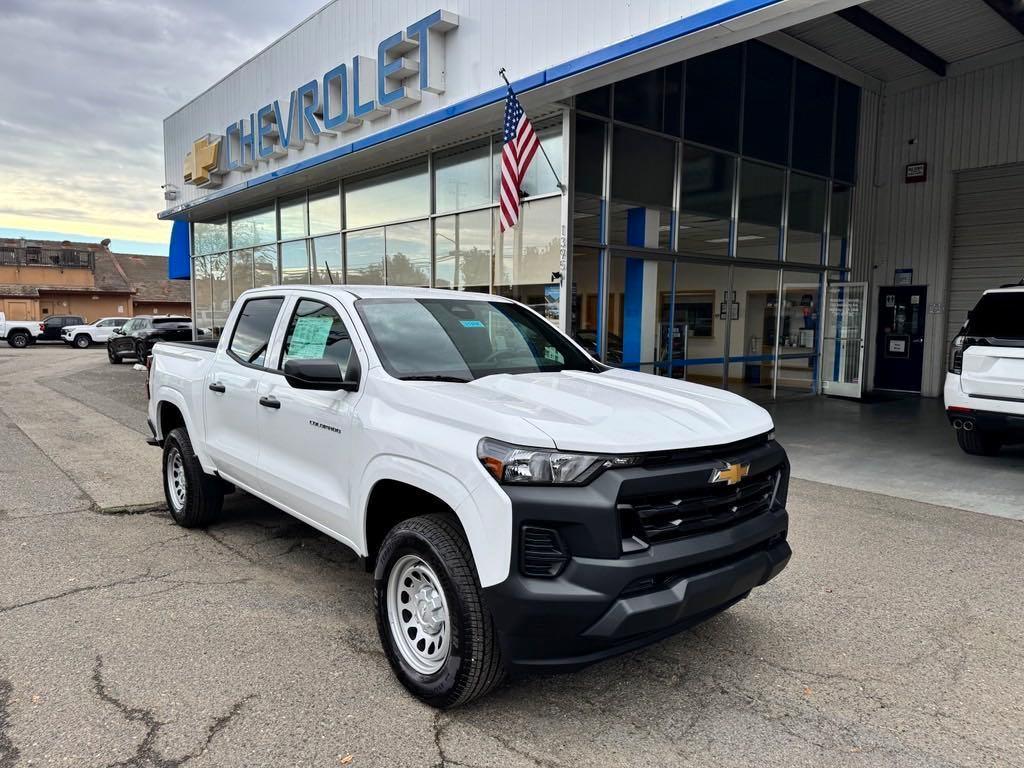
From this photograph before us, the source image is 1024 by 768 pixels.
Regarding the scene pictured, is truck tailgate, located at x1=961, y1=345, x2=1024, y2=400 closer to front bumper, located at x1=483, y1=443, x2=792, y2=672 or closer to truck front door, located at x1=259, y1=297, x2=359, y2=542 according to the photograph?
front bumper, located at x1=483, y1=443, x2=792, y2=672

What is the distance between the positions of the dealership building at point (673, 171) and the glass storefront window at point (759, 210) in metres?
→ 0.05

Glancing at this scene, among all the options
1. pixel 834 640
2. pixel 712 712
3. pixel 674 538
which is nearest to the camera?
pixel 674 538

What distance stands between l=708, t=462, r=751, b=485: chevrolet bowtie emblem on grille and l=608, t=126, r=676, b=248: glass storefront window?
792cm

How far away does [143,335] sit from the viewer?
24.6 metres

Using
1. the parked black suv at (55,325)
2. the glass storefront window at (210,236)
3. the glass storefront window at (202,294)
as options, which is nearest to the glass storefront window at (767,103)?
the glass storefront window at (210,236)

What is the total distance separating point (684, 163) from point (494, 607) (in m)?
10.4

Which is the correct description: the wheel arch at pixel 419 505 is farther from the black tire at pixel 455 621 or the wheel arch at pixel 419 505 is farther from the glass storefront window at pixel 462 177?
the glass storefront window at pixel 462 177

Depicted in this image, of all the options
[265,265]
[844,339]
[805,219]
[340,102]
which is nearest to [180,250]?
[265,265]

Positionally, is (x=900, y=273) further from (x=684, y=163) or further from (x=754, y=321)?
(x=684, y=163)

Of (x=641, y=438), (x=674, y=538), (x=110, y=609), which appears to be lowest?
(x=110, y=609)

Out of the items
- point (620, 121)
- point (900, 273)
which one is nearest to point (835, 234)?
point (900, 273)

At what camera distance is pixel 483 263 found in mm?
11391

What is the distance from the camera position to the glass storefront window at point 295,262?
53.7ft

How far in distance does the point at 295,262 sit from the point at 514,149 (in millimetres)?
9303
